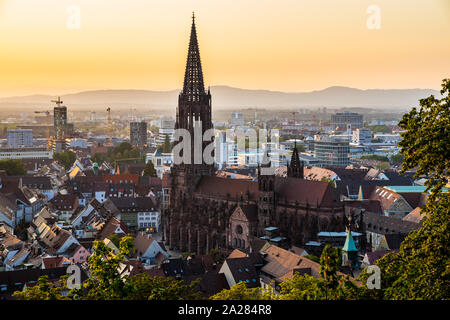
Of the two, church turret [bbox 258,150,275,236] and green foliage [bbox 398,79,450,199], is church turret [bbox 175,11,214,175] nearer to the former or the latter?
church turret [bbox 258,150,275,236]

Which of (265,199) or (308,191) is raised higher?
(308,191)

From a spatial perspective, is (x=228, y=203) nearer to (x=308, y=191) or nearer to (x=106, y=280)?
(x=308, y=191)

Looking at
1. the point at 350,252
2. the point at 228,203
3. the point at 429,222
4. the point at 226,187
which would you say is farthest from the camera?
the point at 226,187

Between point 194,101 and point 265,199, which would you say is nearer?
point 265,199

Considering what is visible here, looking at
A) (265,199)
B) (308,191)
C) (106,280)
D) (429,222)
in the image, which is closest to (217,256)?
(265,199)

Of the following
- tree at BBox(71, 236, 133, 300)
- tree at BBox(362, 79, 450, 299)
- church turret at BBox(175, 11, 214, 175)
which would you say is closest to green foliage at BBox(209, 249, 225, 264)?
church turret at BBox(175, 11, 214, 175)

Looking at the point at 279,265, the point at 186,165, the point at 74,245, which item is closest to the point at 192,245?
the point at 186,165

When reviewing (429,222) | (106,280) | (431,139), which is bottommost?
(106,280)
